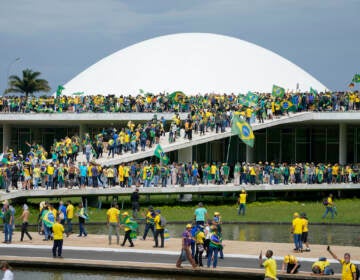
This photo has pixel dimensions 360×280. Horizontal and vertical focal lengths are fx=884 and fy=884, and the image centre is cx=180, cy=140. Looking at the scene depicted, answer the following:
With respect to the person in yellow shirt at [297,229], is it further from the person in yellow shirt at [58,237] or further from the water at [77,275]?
the person in yellow shirt at [58,237]

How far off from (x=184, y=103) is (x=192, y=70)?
15.1 meters

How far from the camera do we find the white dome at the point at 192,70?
2405 inches

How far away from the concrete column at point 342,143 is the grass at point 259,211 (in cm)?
732

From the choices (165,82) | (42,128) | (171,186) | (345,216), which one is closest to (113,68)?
(165,82)

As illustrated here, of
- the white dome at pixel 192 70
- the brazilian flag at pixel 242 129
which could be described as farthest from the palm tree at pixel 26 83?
the brazilian flag at pixel 242 129

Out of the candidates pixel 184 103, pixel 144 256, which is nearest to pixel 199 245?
pixel 144 256

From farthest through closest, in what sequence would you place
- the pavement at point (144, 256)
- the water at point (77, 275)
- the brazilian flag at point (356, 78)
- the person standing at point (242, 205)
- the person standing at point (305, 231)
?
the brazilian flag at point (356, 78)
the person standing at point (242, 205)
the person standing at point (305, 231)
the pavement at point (144, 256)
the water at point (77, 275)

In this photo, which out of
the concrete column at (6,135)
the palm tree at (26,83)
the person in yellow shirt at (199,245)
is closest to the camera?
the person in yellow shirt at (199,245)

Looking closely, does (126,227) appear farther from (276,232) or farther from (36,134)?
(36,134)

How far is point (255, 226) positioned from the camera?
32438 millimetres

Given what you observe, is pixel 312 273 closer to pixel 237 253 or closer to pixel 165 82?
pixel 237 253

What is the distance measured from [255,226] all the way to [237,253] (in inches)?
343

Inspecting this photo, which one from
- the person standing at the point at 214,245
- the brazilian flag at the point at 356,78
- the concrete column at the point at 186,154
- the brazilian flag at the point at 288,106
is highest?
the brazilian flag at the point at 356,78

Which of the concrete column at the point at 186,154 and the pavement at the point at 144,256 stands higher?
the concrete column at the point at 186,154
